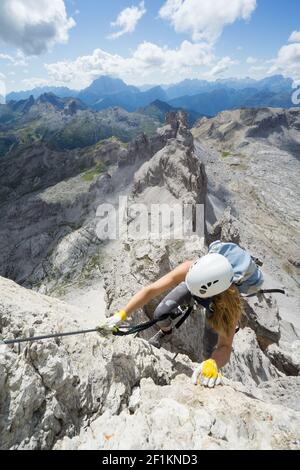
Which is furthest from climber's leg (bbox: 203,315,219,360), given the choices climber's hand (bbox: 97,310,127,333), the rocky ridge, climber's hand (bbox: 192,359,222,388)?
climber's hand (bbox: 97,310,127,333)

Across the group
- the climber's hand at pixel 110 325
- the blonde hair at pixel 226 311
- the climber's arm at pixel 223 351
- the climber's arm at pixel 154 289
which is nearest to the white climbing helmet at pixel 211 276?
the blonde hair at pixel 226 311

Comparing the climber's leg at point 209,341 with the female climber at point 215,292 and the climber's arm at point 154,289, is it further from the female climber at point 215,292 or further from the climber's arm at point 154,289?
the climber's arm at point 154,289

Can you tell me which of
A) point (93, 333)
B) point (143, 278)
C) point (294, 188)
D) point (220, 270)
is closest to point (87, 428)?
point (93, 333)

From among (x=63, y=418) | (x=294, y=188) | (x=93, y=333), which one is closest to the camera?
(x=63, y=418)

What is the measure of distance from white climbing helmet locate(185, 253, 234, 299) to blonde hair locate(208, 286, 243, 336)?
28cm

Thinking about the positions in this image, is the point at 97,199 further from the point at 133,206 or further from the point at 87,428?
the point at 87,428

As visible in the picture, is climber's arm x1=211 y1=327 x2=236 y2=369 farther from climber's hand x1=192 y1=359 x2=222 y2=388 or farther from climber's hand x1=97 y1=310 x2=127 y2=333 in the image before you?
climber's hand x1=97 y1=310 x2=127 y2=333

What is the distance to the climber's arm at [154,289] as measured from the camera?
8.76 metres

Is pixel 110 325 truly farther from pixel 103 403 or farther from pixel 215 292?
pixel 215 292

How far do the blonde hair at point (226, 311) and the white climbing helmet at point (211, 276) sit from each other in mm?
279

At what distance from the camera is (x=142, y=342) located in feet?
29.0

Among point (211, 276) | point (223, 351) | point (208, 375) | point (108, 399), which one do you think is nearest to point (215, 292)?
point (211, 276)

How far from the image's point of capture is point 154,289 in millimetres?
8758

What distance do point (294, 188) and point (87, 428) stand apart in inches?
6143
